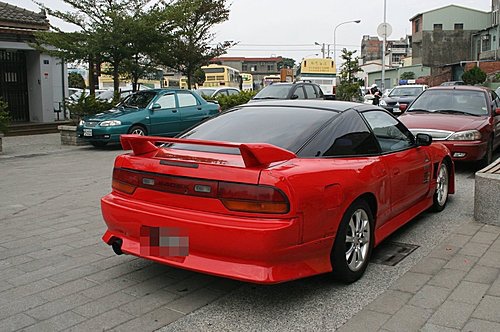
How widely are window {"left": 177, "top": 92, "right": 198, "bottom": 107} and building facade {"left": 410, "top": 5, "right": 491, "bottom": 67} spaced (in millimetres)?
56410

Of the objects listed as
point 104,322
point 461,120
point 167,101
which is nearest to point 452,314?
point 104,322

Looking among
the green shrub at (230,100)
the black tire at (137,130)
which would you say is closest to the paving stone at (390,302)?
the black tire at (137,130)

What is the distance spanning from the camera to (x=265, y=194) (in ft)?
11.5

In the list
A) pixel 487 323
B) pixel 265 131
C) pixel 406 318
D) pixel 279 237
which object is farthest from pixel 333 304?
pixel 265 131

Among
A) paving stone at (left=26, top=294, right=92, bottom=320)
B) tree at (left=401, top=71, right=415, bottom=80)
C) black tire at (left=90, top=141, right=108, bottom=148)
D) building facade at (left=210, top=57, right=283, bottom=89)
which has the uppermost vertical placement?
building facade at (left=210, top=57, right=283, bottom=89)

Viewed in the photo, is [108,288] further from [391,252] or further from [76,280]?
[391,252]

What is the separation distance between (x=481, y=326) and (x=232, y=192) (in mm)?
1869

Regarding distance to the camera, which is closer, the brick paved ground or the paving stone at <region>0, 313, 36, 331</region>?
the paving stone at <region>0, 313, 36, 331</region>

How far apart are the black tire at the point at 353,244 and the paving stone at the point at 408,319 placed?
1.81 feet

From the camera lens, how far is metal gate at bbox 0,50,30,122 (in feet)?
59.9

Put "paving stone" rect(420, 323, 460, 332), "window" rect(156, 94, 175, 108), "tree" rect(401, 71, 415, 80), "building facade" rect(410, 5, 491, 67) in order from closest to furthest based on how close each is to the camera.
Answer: "paving stone" rect(420, 323, 460, 332) < "window" rect(156, 94, 175, 108) < "tree" rect(401, 71, 415, 80) < "building facade" rect(410, 5, 491, 67)

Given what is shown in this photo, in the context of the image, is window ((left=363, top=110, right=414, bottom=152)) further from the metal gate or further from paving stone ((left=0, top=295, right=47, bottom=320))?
the metal gate

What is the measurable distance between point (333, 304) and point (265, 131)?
5.08 ft

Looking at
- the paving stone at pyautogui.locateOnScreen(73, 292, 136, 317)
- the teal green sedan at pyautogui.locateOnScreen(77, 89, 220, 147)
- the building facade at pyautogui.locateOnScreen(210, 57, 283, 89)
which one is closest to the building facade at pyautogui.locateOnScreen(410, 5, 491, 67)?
the building facade at pyautogui.locateOnScreen(210, 57, 283, 89)
